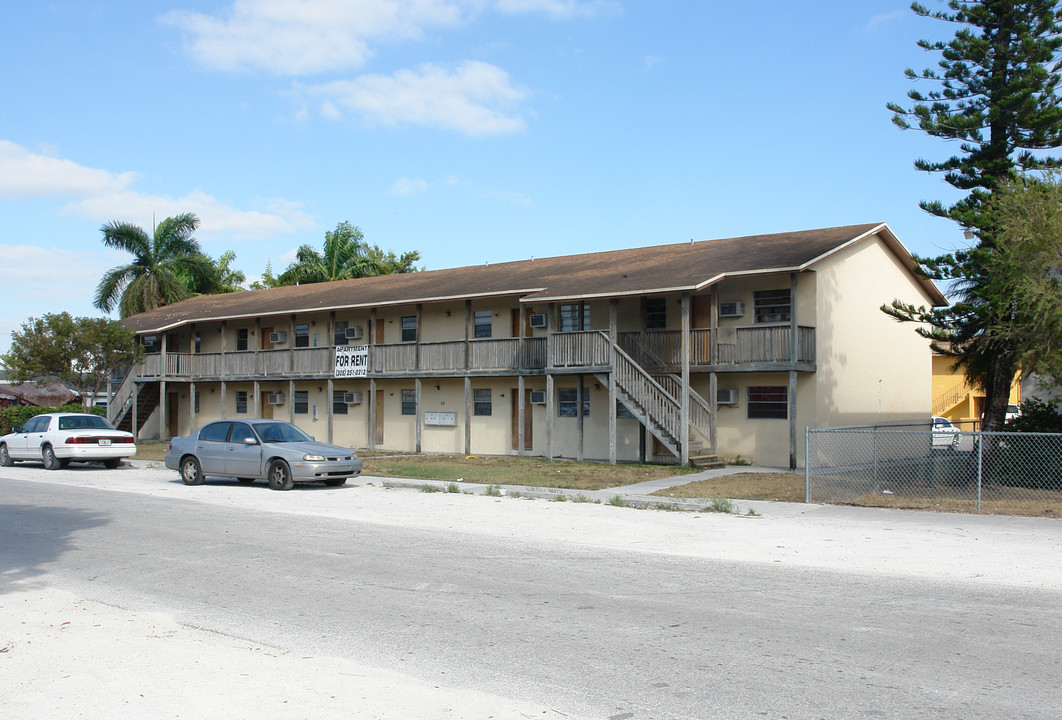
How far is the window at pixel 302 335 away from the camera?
3688 cm

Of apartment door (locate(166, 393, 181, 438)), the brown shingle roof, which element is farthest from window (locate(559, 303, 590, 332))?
apartment door (locate(166, 393, 181, 438))

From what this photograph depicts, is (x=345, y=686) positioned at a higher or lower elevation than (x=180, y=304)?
lower

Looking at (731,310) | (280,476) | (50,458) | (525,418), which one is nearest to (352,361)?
(525,418)

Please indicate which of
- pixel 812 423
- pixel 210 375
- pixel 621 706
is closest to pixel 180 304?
pixel 210 375

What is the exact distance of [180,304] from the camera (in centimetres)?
4566

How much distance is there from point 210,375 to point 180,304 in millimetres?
9021

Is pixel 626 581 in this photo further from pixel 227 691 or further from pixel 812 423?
pixel 812 423

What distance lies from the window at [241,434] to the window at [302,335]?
17386mm

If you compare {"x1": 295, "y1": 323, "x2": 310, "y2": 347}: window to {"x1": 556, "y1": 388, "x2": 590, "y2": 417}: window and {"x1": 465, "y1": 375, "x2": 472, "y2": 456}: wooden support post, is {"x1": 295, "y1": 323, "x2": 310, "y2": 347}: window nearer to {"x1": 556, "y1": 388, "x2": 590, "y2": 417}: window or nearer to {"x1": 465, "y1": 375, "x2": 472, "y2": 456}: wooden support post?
{"x1": 465, "y1": 375, "x2": 472, "y2": 456}: wooden support post

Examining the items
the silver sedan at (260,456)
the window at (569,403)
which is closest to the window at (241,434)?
the silver sedan at (260,456)

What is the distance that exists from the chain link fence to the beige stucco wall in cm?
126

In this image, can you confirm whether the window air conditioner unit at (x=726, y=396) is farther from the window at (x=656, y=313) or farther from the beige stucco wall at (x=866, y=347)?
the window at (x=656, y=313)

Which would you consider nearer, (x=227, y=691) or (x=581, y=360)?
(x=227, y=691)

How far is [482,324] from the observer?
31.2m
